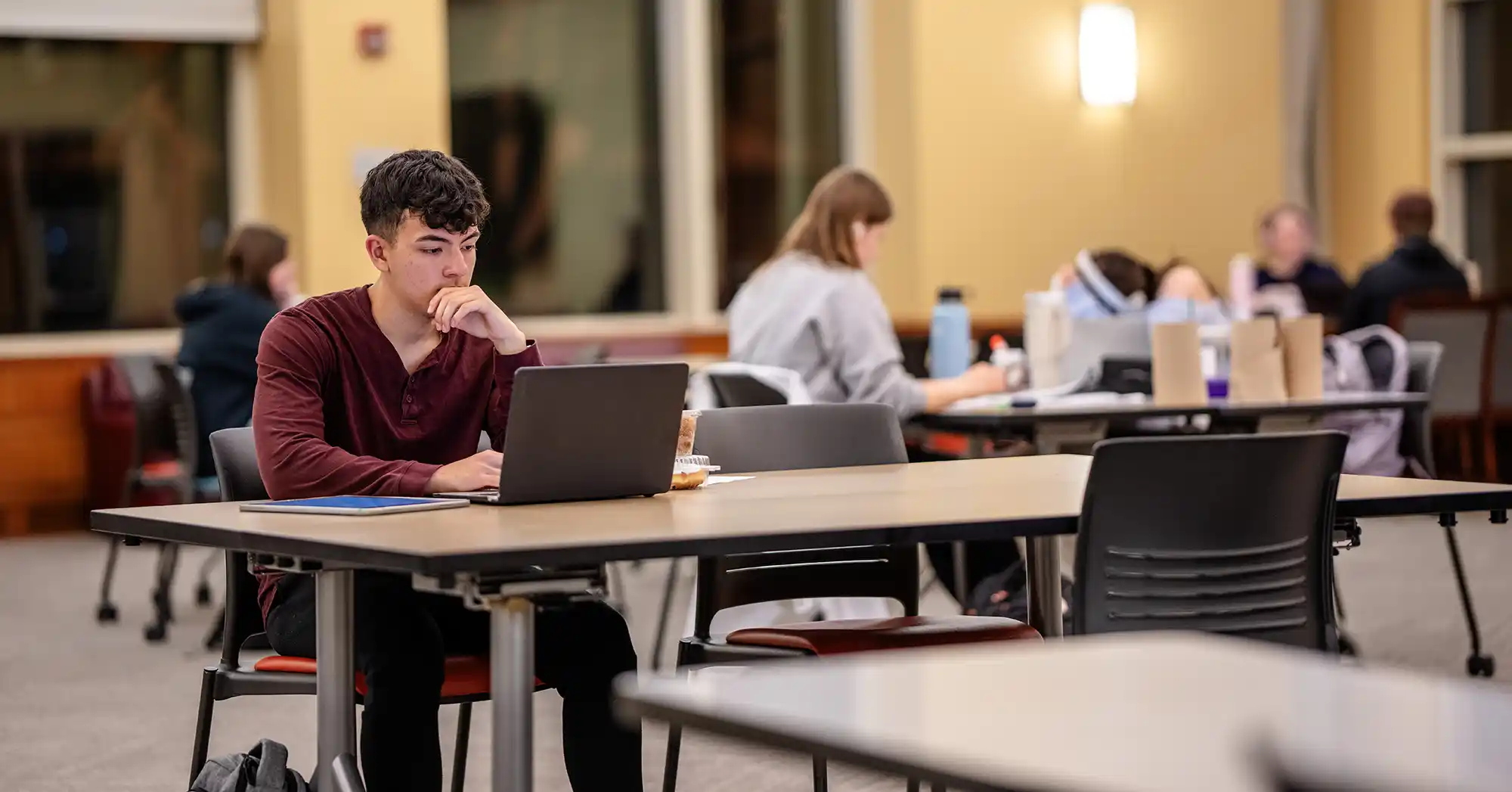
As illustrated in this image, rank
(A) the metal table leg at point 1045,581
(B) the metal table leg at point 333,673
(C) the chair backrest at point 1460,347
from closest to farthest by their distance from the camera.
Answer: (B) the metal table leg at point 333,673 → (A) the metal table leg at point 1045,581 → (C) the chair backrest at point 1460,347

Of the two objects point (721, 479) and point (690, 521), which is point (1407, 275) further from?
point (690, 521)

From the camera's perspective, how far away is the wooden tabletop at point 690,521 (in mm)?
1922

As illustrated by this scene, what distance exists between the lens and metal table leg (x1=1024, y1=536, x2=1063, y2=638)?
9.48 ft

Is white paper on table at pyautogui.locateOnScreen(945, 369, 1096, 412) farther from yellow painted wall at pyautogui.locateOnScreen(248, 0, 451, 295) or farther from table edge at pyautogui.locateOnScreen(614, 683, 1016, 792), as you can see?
yellow painted wall at pyautogui.locateOnScreen(248, 0, 451, 295)

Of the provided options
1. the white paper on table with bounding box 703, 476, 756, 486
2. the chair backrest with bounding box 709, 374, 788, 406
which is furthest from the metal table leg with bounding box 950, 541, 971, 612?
the white paper on table with bounding box 703, 476, 756, 486

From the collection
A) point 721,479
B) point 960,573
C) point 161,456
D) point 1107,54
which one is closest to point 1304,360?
point 960,573

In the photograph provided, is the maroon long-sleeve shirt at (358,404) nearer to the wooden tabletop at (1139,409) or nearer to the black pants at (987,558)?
the wooden tabletop at (1139,409)

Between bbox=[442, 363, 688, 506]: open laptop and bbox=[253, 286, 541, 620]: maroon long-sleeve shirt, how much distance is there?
16cm

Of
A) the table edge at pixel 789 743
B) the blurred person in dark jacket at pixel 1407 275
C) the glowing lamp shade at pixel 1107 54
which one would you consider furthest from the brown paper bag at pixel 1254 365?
the glowing lamp shade at pixel 1107 54

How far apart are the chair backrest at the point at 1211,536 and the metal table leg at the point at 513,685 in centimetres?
66

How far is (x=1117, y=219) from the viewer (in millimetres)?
9625

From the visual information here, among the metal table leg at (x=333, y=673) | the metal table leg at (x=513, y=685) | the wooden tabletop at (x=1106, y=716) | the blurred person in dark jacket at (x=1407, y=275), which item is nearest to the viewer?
the wooden tabletop at (x=1106, y=716)

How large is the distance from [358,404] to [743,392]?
1910 millimetres

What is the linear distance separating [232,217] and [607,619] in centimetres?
704
